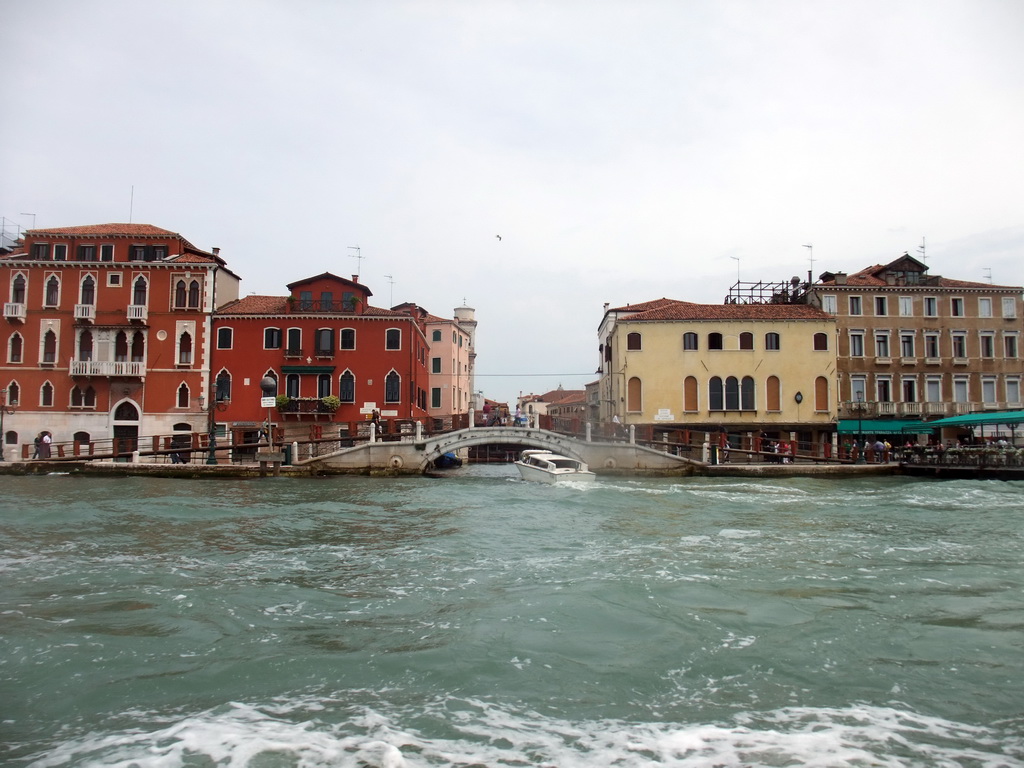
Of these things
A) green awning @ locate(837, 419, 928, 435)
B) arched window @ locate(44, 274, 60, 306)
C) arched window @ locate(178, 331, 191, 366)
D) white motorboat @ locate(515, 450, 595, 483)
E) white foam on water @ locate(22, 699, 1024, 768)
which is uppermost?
arched window @ locate(44, 274, 60, 306)

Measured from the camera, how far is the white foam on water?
432 cm

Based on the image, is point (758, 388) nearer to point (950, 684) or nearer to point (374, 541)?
point (374, 541)

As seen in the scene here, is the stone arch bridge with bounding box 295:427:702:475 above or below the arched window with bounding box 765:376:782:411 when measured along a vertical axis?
below

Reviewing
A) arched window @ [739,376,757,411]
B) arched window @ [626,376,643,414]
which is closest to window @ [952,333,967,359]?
arched window @ [739,376,757,411]

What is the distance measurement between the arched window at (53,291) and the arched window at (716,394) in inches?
1197

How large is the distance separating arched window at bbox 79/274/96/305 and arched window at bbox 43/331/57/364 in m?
2.06

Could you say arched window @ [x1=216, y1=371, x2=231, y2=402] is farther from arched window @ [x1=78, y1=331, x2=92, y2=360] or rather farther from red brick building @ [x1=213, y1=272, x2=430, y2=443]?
arched window @ [x1=78, y1=331, x2=92, y2=360]

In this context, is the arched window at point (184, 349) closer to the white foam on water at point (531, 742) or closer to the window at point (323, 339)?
the window at point (323, 339)

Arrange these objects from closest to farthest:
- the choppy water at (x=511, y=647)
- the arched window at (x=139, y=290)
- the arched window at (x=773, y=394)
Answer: the choppy water at (x=511, y=647) < the arched window at (x=139, y=290) < the arched window at (x=773, y=394)

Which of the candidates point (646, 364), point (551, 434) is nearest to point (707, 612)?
point (551, 434)

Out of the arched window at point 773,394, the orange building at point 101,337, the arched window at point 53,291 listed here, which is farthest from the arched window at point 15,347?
the arched window at point 773,394

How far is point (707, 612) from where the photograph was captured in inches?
293

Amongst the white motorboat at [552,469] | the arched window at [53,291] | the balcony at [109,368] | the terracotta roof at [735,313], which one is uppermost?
the arched window at [53,291]

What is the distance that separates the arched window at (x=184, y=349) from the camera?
34688 mm
